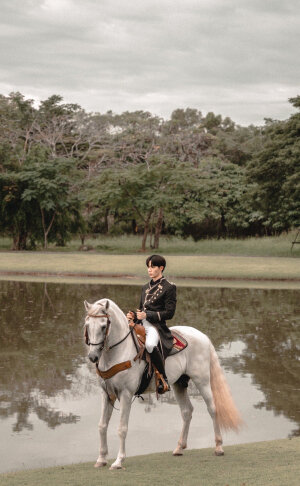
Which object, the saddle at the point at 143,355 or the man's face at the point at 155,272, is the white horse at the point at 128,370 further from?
the man's face at the point at 155,272

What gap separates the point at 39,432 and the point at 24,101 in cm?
5634

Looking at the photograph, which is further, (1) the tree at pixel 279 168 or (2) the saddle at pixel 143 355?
(1) the tree at pixel 279 168

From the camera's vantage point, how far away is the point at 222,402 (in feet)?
23.5

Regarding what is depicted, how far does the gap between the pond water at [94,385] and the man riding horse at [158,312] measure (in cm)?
118

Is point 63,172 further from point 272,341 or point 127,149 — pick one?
point 272,341

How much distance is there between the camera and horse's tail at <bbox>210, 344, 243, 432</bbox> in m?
7.09

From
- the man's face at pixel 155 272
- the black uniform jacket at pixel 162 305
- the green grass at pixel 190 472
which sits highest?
the man's face at pixel 155 272

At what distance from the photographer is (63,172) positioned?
46.5 m

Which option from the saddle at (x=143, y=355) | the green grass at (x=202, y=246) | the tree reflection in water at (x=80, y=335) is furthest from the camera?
the green grass at (x=202, y=246)

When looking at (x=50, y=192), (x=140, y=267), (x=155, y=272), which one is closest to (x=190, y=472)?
(x=155, y=272)

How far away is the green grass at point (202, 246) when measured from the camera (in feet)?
144

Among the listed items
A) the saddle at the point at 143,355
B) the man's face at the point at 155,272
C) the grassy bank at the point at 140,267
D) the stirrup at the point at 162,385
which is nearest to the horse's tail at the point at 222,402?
the saddle at the point at 143,355

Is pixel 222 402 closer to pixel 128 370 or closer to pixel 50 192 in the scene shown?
pixel 128 370

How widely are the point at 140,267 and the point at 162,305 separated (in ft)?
81.0
